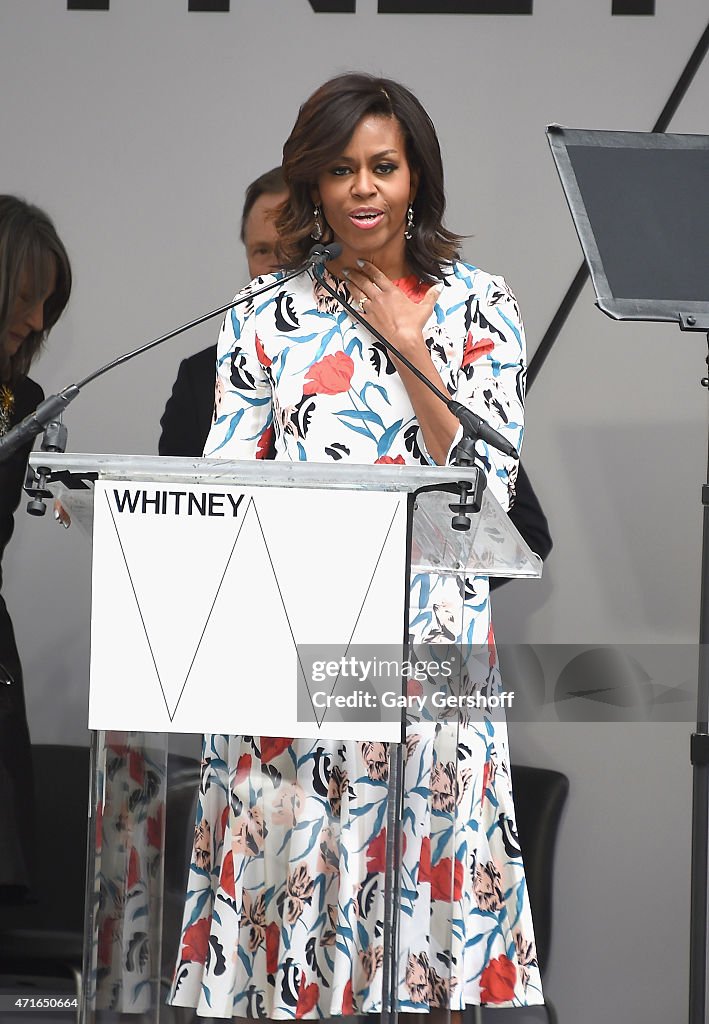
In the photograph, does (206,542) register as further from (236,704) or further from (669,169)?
(669,169)

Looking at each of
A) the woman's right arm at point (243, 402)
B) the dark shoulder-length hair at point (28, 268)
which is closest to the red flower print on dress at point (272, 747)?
the woman's right arm at point (243, 402)

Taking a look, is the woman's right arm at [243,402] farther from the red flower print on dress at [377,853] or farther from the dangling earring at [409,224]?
the red flower print on dress at [377,853]

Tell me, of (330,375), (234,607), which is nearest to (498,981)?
(234,607)

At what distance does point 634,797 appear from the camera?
2.87 metres

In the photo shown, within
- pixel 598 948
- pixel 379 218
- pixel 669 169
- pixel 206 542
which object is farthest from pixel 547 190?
pixel 206 542

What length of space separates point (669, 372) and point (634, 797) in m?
0.96

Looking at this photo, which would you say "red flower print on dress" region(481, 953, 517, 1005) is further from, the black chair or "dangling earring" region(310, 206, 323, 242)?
the black chair

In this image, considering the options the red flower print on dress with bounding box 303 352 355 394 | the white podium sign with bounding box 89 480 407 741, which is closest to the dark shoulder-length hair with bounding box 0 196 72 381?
the red flower print on dress with bounding box 303 352 355 394

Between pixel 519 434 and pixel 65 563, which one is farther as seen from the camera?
pixel 65 563

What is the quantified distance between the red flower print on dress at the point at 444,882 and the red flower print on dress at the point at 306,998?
0.49ft

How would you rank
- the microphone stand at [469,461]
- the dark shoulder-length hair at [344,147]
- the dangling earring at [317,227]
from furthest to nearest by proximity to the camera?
the dangling earring at [317,227]
the dark shoulder-length hair at [344,147]
the microphone stand at [469,461]

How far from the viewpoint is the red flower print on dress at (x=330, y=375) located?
6.04ft

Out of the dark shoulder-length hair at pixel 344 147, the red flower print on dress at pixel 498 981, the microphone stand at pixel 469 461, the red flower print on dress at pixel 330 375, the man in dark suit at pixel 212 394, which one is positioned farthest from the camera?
the man in dark suit at pixel 212 394

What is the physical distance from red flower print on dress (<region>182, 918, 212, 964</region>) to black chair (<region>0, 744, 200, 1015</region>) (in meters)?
1.45
